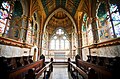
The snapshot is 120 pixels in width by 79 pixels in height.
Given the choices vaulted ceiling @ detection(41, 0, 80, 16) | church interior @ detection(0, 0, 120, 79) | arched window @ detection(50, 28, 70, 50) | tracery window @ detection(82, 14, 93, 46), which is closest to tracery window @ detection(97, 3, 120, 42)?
church interior @ detection(0, 0, 120, 79)

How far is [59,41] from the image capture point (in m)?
20.2

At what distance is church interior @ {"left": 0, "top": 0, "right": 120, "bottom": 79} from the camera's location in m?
3.15

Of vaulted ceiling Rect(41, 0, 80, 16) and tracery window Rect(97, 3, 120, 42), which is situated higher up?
vaulted ceiling Rect(41, 0, 80, 16)

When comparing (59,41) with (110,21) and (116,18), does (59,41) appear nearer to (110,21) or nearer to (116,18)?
(110,21)

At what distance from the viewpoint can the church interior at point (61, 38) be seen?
3148 millimetres

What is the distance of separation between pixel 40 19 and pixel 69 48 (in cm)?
969

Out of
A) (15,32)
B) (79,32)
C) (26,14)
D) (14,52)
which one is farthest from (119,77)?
(79,32)

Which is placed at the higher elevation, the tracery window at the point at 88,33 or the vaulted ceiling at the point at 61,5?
the vaulted ceiling at the point at 61,5

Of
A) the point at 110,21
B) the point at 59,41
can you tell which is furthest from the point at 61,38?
the point at 110,21

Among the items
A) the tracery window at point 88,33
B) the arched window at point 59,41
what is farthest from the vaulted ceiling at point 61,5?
the arched window at point 59,41

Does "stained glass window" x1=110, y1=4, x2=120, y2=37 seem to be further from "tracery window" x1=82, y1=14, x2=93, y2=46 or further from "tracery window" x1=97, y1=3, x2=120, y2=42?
"tracery window" x1=82, y1=14, x2=93, y2=46

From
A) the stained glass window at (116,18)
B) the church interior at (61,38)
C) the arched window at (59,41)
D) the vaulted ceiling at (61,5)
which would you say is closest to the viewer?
the church interior at (61,38)

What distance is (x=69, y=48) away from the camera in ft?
62.5

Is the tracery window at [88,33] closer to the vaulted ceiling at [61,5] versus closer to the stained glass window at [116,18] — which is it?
the vaulted ceiling at [61,5]
